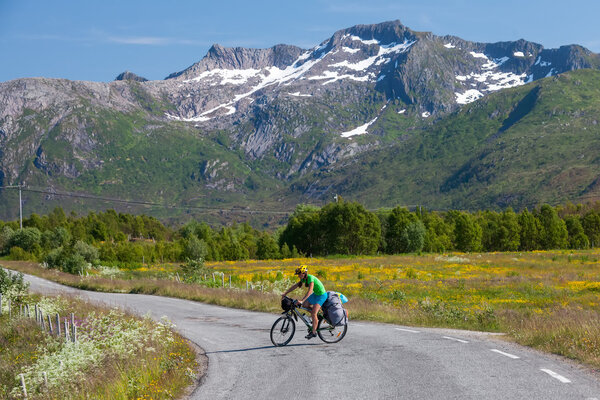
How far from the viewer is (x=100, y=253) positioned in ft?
296

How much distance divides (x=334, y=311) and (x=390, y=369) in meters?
4.04

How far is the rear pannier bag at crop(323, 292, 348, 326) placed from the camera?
15.9 meters

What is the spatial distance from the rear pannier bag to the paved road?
650 mm

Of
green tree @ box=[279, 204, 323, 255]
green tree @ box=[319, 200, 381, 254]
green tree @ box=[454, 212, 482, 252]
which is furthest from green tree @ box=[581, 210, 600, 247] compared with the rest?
green tree @ box=[279, 204, 323, 255]

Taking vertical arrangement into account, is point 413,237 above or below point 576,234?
above

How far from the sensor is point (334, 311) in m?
16.0

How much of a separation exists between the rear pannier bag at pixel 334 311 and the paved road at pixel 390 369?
650 millimetres

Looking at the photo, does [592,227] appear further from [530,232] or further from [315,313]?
[315,313]

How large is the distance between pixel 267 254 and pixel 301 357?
8499cm

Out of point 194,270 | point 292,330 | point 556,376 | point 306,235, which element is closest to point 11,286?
point 194,270

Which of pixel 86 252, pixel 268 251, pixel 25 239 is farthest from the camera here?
pixel 25 239

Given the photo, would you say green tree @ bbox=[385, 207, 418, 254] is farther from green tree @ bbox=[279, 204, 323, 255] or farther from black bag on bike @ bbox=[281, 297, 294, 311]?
black bag on bike @ bbox=[281, 297, 294, 311]

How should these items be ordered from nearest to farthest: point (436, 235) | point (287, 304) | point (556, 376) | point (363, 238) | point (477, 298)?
point (556, 376)
point (287, 304)
point (477, 298)
point (363, 238)
point (436, 235)

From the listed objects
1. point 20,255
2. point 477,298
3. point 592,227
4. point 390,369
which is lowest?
point 20,255
